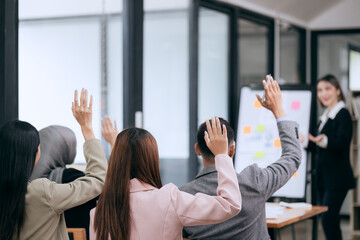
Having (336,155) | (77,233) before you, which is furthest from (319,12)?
(77,233)

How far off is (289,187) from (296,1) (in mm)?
2745

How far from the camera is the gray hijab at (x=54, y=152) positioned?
259 cm

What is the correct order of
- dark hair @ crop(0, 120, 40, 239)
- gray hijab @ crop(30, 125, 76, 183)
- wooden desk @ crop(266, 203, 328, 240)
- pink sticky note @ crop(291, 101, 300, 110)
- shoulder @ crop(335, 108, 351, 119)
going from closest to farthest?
dark hair @ crop(0, 120, 40, 239), gray hijab @ crop(30, 125, 76, 183), wooden desk @ crop(266, 203, 328, 240), shoulder @ crop(335, 108, 351, 119), pink sticky note @ crop(291, 101, 300, 110)

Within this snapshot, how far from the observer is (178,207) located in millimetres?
1929

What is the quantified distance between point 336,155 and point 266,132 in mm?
694

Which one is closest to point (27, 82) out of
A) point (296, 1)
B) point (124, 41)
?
point (124, 41)

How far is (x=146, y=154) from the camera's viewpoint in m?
2.00

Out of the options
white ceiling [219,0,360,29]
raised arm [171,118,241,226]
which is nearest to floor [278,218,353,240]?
white ceiling [219,0,360,29]

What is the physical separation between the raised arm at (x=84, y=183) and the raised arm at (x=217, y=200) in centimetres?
45

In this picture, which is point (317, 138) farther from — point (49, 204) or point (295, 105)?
point (49, 204)

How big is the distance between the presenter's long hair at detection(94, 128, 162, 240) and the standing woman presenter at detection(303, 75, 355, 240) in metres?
3.02

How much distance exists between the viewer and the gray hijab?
2.59 meters

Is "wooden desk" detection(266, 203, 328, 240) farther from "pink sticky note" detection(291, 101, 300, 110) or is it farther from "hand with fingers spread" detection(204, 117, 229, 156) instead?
"pink sticky note" detection(291, 101, 300, 110)

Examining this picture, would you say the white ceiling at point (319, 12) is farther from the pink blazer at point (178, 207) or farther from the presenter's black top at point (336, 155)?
the pink blazer at point (178, 207)
